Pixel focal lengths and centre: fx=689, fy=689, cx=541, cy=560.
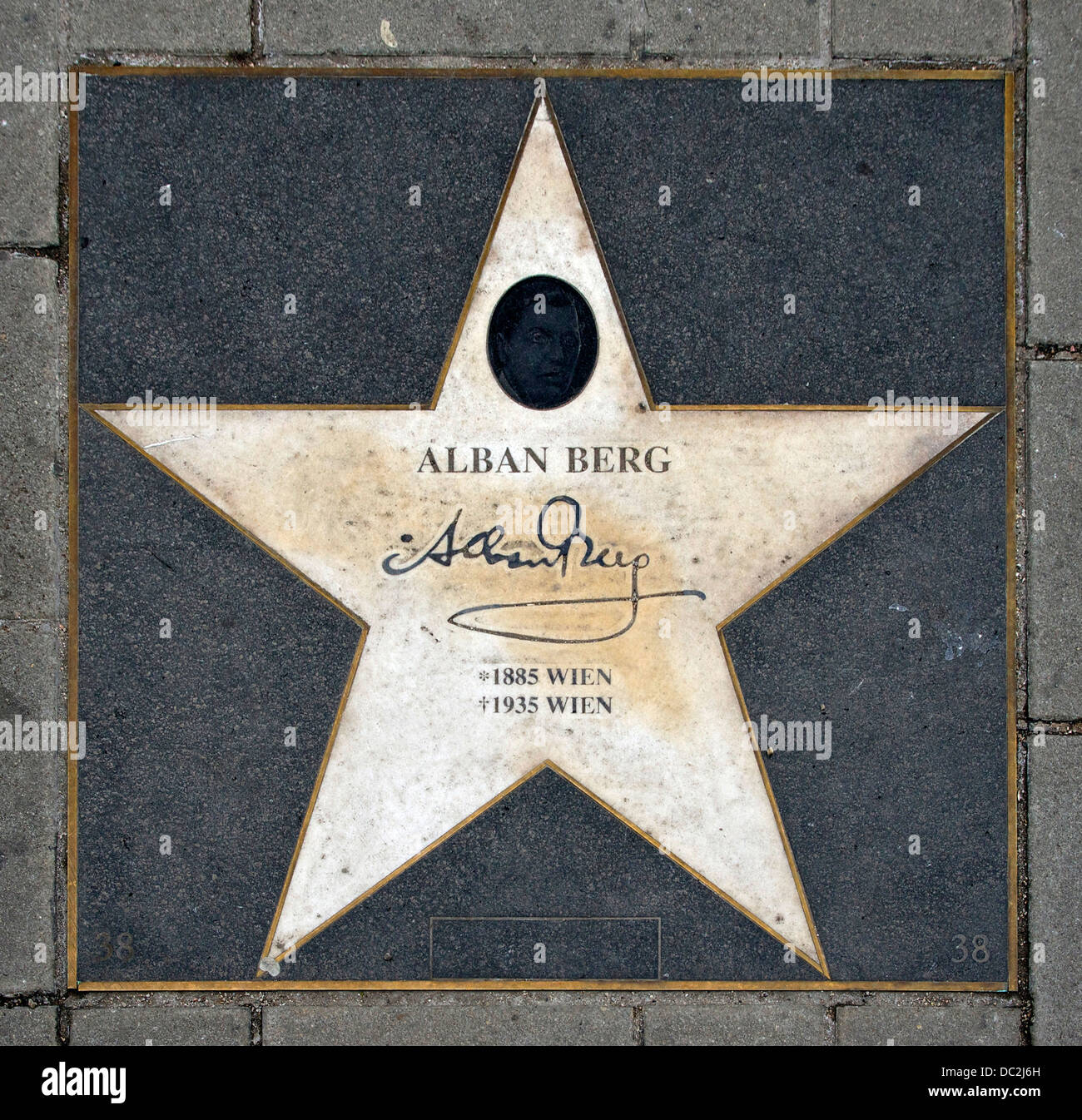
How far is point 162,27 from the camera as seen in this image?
3.08m

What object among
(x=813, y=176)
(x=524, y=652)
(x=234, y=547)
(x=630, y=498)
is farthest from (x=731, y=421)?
(x=234, y=547)

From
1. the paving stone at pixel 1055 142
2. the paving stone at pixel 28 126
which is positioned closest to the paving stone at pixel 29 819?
the paving stone at pixel 28 126

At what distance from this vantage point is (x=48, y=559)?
3.15 meters

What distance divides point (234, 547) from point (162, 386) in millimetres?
792

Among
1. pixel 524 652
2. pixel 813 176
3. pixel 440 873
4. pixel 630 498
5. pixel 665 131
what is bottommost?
pixel 440 873

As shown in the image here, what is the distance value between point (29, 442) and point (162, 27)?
1.95 meters

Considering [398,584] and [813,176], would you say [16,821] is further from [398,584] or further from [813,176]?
[813,176]

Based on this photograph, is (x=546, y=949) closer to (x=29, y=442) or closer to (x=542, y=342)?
(x=542, y=342)

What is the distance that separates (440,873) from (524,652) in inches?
43.6

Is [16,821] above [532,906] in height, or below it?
above

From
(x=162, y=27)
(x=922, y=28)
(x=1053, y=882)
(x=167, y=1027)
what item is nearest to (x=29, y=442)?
(x=162, y=27)
